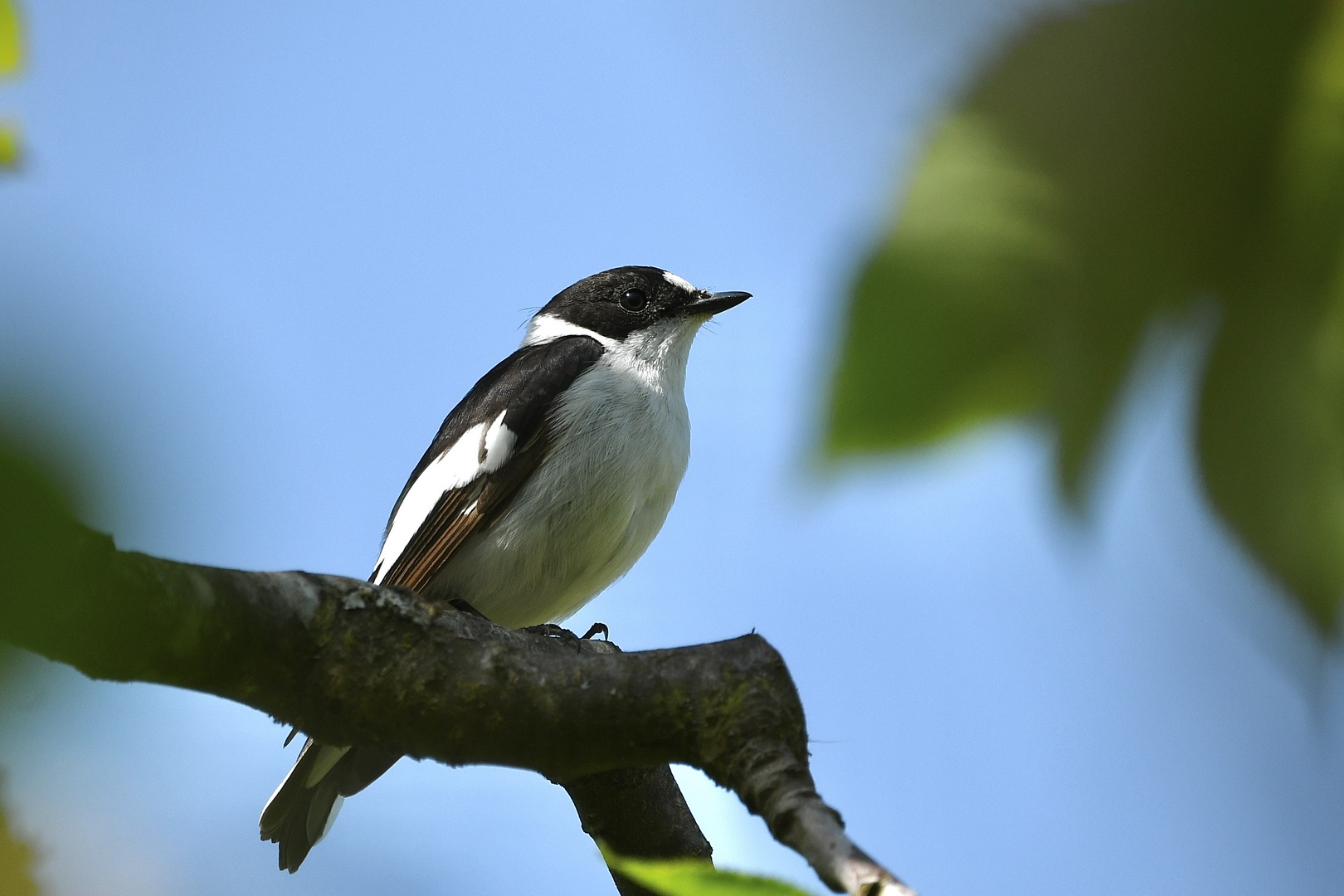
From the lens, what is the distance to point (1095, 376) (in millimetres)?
722

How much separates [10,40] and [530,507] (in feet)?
12.1

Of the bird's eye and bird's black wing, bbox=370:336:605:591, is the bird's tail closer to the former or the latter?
bird's black wing, bbox=370:336:605:591

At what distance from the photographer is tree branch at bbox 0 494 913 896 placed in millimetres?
2115

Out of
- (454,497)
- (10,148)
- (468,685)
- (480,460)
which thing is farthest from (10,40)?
(480,460)

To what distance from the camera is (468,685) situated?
2.46 meters

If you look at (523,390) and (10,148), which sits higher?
(523,390)

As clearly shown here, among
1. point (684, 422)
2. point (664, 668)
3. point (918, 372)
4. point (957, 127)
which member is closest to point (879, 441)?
point (918, 372)

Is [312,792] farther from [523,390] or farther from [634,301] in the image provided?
[634,301]

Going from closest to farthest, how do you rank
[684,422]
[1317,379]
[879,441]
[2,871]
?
[2,871]
[1317,379]
[879,441]
[684,422]

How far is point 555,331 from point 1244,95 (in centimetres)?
579

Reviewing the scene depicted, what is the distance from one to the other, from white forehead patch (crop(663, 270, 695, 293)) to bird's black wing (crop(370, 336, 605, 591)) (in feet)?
2.95

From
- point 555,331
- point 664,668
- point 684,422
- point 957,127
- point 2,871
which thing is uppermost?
point 555,331

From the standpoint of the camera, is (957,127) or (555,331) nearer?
(957,127)

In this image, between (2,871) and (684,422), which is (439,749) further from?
(684,422)
